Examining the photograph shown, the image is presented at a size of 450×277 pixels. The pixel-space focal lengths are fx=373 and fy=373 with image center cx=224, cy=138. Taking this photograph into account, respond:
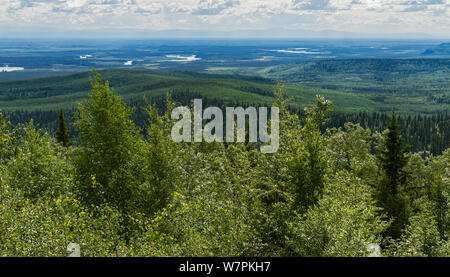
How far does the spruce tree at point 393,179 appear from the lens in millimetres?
53906

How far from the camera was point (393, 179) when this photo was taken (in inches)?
2162

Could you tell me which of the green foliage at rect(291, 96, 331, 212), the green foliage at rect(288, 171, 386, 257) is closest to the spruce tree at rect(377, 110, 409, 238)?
the green foliage at rect(291, 96, 331, 212)

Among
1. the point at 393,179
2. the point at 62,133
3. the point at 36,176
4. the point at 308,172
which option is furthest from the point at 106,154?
the point at 62,133

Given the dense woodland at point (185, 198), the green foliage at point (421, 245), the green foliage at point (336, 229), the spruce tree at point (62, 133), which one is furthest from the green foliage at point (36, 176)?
the spruce tree at point (62, 133)

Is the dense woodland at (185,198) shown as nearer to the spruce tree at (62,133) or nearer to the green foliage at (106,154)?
the green foliage at (106,154)

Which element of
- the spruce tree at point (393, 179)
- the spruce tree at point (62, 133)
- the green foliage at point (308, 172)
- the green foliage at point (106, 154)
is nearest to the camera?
the green foliage at point (308, 172)

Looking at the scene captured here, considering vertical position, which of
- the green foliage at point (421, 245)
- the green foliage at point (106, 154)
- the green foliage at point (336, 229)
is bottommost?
the green foliage at point (421, 245)

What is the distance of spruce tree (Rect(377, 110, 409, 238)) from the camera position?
177 feet

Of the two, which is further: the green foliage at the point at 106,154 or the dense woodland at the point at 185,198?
the green foliage at the point at 106,154

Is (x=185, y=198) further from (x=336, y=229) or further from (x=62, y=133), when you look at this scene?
(x=62, y=133)

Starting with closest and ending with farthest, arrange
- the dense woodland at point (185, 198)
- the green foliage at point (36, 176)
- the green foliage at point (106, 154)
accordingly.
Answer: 1. the dense woodland at point (185, 198)
2. the green foliage at point (36, 176)
3. the green foliage at point (106, 154)

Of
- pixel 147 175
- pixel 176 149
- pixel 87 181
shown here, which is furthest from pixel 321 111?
pixel 87 181
